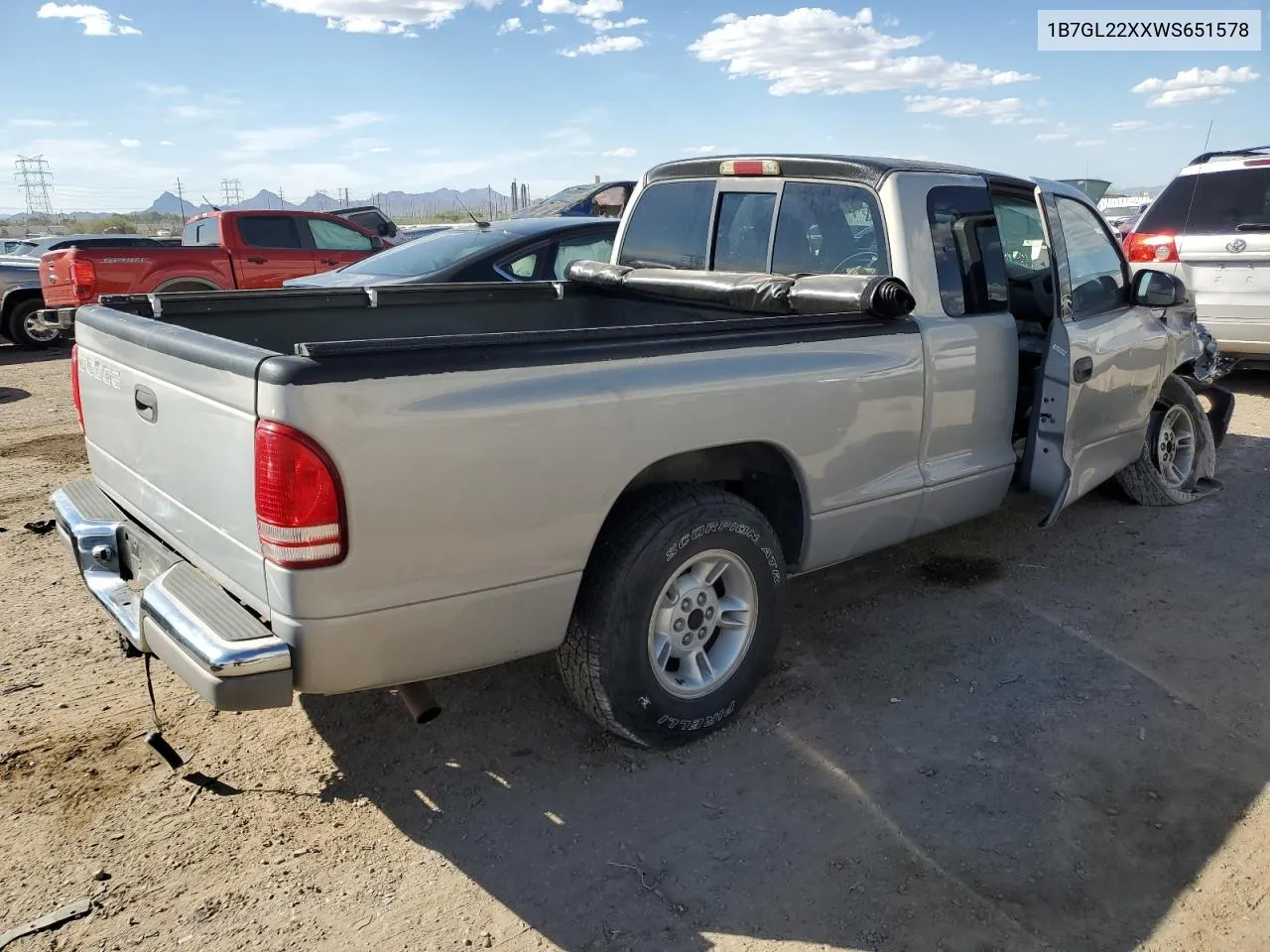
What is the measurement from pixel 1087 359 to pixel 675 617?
97.8 inches

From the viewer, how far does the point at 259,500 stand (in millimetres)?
2418

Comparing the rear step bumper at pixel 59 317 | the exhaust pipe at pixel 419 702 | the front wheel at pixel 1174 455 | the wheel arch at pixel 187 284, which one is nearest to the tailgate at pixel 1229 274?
the front wheel at pixel 1174 455

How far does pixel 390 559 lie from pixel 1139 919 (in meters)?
2.19

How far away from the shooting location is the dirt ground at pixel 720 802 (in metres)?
2.60

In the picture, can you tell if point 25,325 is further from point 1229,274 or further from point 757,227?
point 1229,274

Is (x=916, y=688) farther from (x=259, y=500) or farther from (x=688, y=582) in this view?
(x=259, y=500)

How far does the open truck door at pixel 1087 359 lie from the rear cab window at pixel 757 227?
3.37 ft

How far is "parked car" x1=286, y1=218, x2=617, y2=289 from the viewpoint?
285 inches

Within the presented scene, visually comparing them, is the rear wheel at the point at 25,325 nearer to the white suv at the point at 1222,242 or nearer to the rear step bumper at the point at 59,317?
the rear step bumper at the point at 59,317

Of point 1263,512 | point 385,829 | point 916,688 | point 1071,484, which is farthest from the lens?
point 1263,512

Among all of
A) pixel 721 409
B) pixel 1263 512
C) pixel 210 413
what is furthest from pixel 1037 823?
pixel 1263 512

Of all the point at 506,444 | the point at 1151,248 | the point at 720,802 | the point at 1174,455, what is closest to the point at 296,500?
the point at 506,444

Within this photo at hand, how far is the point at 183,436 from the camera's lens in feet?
9.12

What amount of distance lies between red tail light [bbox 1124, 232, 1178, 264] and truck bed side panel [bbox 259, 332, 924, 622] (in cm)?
612
